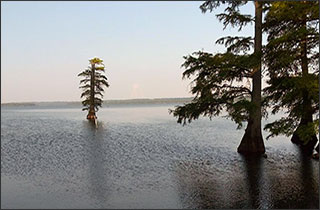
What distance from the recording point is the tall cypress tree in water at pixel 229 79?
1627 centimetres

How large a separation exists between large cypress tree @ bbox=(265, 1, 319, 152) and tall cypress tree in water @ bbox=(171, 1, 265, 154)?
1615 mm

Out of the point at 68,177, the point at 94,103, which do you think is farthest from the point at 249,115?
the point at 94,103

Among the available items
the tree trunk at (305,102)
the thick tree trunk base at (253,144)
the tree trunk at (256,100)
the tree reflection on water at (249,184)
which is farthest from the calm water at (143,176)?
the tree trunk at (305,102)

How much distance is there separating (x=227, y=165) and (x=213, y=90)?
4639mm

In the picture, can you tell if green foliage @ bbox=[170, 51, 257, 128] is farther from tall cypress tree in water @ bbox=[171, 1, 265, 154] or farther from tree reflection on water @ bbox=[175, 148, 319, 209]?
tree reflection on water @ bbox=[175, 148, 319, 209]

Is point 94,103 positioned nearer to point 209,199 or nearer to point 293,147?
point 293,147

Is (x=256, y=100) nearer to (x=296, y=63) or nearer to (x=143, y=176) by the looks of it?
(x=296, y=63)

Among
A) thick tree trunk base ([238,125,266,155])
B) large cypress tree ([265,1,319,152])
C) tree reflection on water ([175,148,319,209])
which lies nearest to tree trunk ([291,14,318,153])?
large cypress tree ([265,1,319,152])

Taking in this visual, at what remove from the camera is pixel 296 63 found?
15242 mm

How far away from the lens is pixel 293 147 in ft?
65.6

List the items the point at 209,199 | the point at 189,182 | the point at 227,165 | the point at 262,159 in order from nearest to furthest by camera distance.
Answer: the point at 209,199 → the point at 189,182 → the point at 227,165 → the point at 262,159

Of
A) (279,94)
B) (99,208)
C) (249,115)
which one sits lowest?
(99,208)

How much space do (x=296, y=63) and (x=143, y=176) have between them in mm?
9959

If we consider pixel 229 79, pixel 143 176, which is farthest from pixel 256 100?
pixel 143 176
